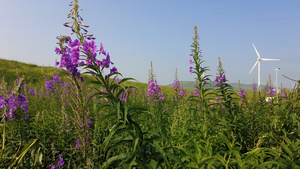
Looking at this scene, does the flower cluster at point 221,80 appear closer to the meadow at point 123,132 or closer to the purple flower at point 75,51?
the meadow at point 123,132

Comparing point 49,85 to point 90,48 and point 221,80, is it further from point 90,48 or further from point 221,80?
point 90,48

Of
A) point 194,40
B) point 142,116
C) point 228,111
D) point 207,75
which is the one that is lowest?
point 142,116

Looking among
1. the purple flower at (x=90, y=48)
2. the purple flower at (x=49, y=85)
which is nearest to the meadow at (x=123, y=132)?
the purple flower at (x=90, y=48)

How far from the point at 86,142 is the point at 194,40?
3818mm

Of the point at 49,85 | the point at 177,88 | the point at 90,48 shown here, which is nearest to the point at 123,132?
the point at 90,48

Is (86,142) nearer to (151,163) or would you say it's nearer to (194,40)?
(151,163)

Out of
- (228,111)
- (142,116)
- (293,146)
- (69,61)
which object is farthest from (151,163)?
(142,116)

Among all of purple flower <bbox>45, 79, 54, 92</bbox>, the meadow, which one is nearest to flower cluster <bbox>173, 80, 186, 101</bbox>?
the meadow

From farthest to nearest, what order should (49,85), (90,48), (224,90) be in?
(49,85), (224,90), (90,48)

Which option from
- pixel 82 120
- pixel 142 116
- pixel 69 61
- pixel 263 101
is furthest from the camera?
pixel 142 116

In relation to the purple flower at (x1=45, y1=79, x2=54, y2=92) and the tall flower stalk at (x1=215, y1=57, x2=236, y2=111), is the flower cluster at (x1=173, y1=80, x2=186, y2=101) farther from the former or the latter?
the purple flower at (x1=45, y1=79, x2=54, y2=92)

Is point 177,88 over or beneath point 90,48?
beneath

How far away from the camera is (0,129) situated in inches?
186

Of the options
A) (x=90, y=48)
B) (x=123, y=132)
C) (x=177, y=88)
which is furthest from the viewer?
(x=177, y=88)
